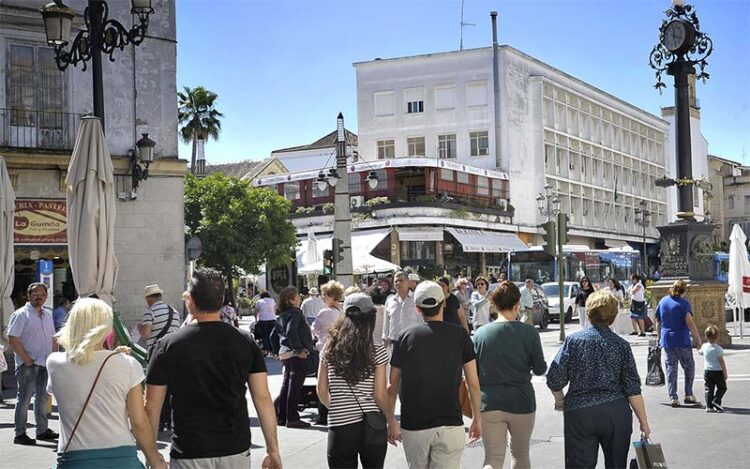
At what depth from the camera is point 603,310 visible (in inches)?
263

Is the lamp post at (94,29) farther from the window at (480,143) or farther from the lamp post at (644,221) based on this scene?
the window at (480,143)

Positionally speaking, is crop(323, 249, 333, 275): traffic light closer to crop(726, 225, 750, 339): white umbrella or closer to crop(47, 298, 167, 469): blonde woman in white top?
crop(726, 225, 750, 339): white umbrella

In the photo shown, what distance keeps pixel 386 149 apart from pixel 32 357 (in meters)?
50.8

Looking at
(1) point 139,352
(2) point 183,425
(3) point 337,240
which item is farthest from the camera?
(3) point 337,240

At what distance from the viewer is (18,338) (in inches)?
440

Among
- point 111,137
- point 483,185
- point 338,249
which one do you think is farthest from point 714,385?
point 483,185

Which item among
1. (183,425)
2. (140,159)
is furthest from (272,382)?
(183,425)

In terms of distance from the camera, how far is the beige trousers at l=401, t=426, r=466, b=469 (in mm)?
6148

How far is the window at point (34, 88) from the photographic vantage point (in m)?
21.9

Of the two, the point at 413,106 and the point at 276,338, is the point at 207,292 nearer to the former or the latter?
the point at 276,338

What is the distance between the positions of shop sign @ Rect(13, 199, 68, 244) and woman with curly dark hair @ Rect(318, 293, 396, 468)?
54.6 feet

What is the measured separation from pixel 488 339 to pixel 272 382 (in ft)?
32.8

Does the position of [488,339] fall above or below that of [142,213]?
below

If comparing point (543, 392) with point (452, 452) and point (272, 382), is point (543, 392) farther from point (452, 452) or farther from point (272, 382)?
point (452, 452)
